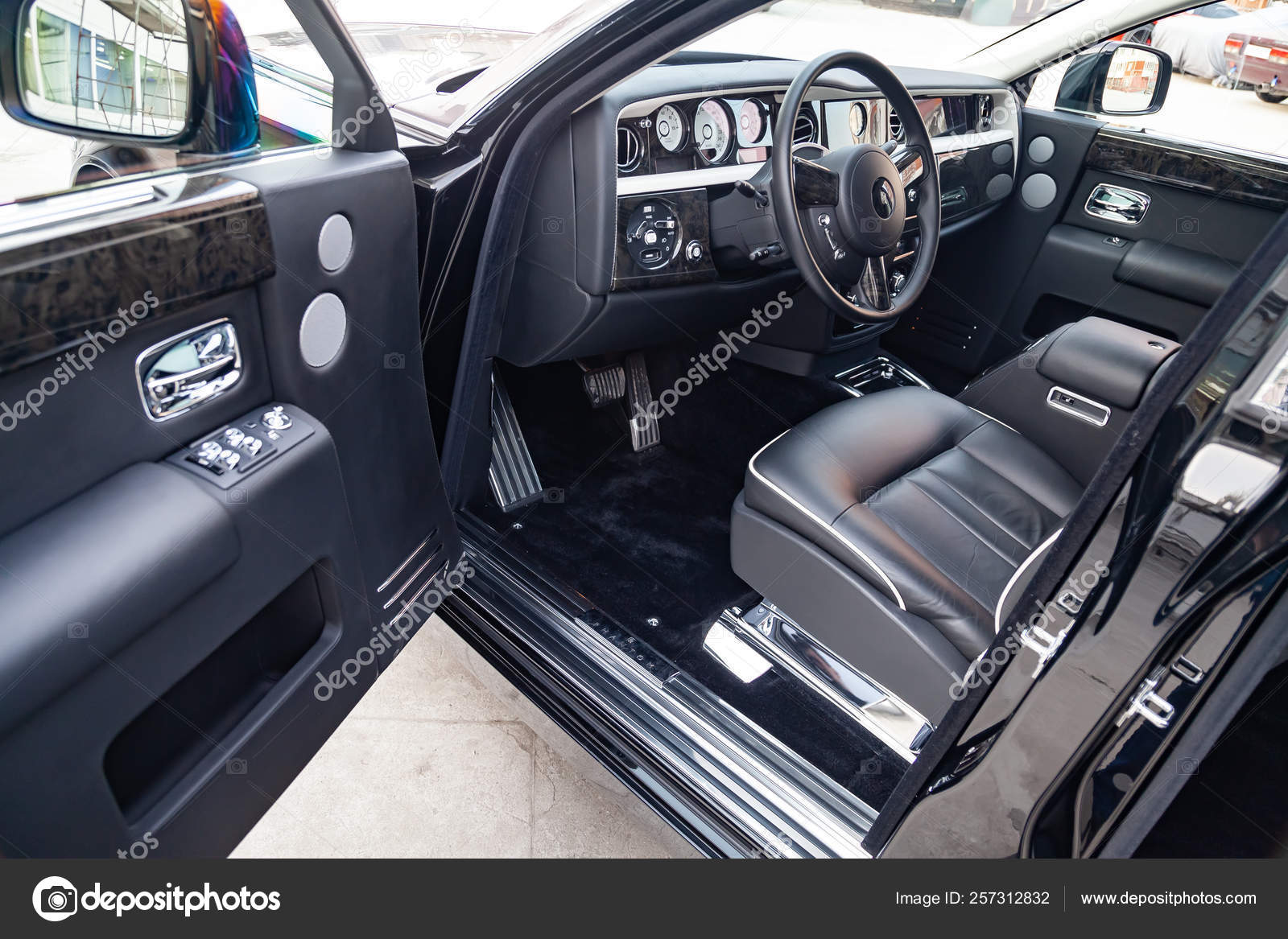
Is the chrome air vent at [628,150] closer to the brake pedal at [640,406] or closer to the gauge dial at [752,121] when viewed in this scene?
the gauge dial at [752,121]

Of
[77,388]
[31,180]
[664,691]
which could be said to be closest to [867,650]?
[664,691]

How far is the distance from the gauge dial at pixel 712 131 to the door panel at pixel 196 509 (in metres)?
0.71

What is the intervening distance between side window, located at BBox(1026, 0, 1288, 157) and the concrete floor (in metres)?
2.18

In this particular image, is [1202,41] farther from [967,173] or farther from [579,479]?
A: [579,479]

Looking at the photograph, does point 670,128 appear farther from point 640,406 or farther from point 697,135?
point 640,406

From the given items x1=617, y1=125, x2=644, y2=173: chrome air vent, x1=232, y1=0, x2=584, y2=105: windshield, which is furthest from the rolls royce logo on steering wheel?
x1=232, y1=0, x2=584, y2=105: windshield

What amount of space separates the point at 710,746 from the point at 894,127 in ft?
5.10

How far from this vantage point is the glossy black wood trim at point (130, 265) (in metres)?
0.72

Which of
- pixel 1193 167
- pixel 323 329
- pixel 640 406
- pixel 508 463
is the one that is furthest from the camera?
pixel 640 406

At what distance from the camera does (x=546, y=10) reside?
4.40 ft

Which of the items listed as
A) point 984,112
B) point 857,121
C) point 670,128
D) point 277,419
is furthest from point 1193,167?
point 277,419

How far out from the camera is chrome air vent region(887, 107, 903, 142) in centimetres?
201

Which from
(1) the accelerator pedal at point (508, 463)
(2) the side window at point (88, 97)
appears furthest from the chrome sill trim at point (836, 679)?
(2) the side window at point (88, 97)

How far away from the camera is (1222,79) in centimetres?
226
